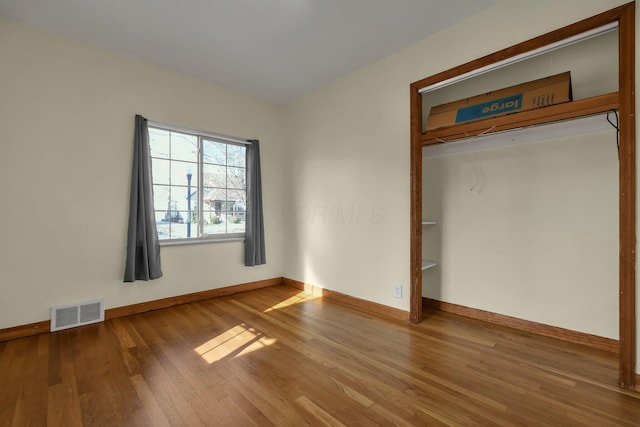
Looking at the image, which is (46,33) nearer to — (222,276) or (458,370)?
(222,276)

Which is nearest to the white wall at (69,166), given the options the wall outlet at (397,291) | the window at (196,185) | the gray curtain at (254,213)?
the window at (196,185)

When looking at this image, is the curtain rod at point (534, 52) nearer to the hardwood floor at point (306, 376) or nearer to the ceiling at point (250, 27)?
the ceiling at point (250, 27)

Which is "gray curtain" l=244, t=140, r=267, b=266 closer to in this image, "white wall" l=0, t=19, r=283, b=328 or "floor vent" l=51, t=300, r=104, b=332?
"white wall" l=0, t=19, r=283, b=328

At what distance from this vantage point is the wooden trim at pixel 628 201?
1.71 metres

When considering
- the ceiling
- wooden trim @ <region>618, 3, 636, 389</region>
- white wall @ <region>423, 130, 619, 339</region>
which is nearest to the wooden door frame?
wooden trim @ <region>618, 3, 636, 389</region>

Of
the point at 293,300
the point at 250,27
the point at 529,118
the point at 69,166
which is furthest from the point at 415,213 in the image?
the point at 69,166

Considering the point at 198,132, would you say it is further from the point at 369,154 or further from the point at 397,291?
the point at 397,291

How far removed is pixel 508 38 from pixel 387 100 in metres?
1.12

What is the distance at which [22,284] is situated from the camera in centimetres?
249

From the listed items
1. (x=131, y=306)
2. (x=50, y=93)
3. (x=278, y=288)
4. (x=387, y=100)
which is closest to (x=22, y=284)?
(x=131, y=306)

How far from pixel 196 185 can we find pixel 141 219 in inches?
32.2

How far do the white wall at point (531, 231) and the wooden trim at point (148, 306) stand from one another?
233 centimetres

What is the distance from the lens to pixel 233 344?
2.35 meters

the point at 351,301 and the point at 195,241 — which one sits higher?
the point at 195,241
